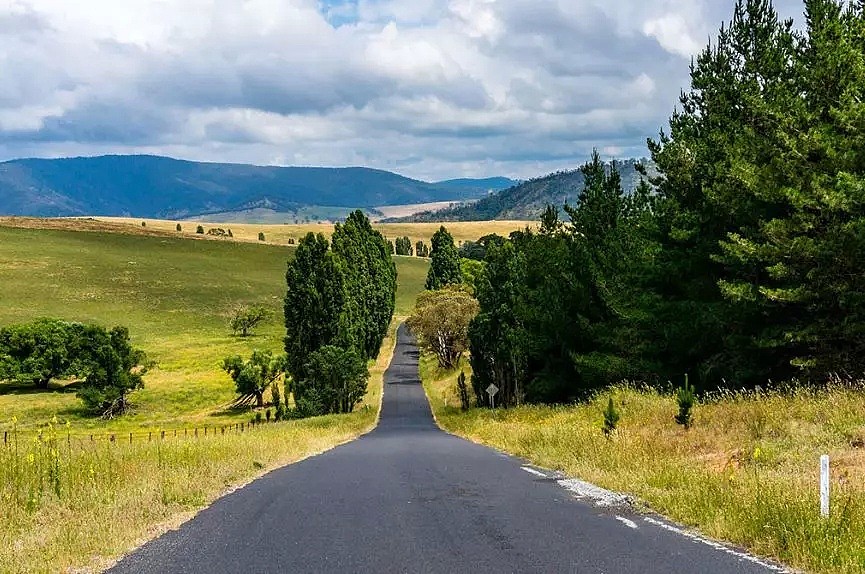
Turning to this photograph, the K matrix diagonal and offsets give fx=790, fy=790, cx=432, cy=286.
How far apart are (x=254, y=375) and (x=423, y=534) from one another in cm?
6088

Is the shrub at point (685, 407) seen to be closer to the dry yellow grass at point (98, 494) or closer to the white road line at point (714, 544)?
the white road line at point (714, 544)

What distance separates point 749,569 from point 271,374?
215 ft

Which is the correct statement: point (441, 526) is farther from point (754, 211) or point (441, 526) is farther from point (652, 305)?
point (652, 305)

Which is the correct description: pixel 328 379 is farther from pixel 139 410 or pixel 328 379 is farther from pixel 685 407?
pixel 685 407

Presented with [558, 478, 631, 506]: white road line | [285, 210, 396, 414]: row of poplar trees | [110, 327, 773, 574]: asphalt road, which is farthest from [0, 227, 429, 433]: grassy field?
Answer: [558, 478, 631, 506]: white road line

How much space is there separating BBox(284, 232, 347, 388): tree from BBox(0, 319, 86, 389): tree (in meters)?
29.6

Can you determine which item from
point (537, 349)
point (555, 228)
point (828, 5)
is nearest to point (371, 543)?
point (828, 5)

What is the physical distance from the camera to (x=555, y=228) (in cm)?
5500

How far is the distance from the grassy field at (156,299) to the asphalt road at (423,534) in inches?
1687

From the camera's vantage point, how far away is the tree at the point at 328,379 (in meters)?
54.7

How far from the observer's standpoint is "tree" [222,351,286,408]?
67.3 m

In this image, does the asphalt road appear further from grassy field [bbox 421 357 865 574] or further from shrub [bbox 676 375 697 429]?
shrub [bbox 676 375 697 429]

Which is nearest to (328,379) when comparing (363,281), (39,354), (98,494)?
(363,281)

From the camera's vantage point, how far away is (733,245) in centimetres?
2673
